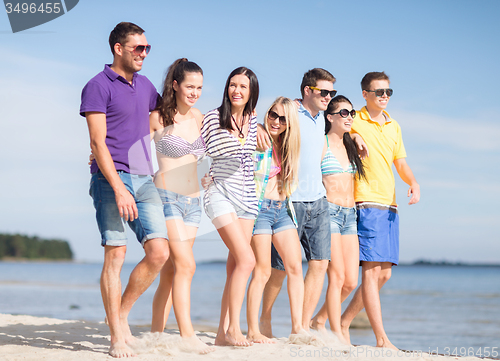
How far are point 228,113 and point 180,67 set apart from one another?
0.60m

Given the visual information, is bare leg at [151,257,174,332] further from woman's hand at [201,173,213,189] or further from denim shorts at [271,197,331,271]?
denim shorts at [271,197,331,271]

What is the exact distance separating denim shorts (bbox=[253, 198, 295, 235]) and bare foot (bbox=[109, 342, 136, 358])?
60.8 inches

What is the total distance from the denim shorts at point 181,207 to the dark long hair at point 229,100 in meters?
0.75

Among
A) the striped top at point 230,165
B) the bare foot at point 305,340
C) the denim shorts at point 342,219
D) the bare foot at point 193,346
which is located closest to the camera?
the bare foot at point 193,346

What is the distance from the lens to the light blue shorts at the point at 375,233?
5262 millimetres

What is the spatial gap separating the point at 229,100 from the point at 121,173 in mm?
1238

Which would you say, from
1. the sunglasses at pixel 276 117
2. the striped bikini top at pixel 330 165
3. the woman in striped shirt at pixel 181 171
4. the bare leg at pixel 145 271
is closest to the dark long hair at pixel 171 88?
the woman in striped shirt at pixel 181 171

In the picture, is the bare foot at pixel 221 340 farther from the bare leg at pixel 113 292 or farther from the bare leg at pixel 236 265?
the bare leg at pixel 113 292

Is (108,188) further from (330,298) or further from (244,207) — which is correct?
(330,298)

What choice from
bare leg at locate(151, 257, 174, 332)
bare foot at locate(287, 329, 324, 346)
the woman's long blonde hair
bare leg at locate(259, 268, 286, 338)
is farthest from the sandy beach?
the woman's long blonde hair

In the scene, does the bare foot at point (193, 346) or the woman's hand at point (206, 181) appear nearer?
the bare foot at point (193, 346)

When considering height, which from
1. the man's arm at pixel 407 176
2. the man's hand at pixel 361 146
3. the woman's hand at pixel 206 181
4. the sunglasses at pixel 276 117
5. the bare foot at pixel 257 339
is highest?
the sunglasses at pixel 276 117

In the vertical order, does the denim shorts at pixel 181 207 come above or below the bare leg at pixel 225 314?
above

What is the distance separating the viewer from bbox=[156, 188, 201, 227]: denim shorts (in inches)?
164
